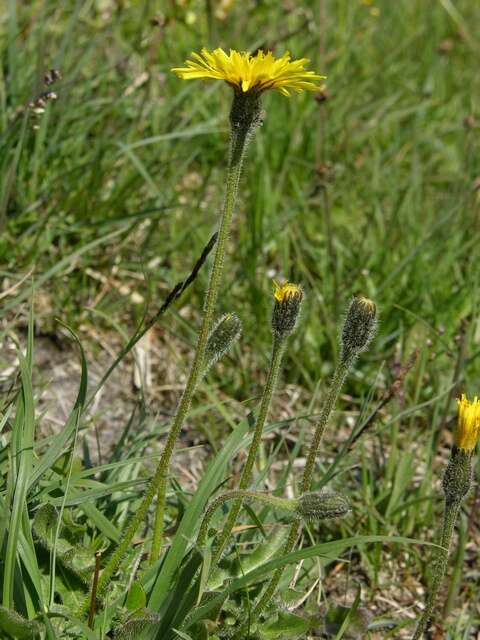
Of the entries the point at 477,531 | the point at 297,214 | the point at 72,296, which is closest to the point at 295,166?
the point at 297,214

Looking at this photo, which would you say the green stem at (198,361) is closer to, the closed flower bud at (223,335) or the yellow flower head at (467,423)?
the closed flower bud at (223,335)

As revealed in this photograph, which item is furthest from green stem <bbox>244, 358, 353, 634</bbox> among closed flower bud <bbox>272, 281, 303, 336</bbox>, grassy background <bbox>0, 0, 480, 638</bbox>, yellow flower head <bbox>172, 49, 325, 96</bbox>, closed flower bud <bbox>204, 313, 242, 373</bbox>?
yellow flower head <bbox>172, 49, 325, 96</bbox>

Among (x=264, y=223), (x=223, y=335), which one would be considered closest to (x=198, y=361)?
(x=223, y=335)

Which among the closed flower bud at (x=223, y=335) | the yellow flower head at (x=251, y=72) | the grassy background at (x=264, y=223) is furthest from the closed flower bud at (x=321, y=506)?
the yellow flower head at (x=251, y=72)

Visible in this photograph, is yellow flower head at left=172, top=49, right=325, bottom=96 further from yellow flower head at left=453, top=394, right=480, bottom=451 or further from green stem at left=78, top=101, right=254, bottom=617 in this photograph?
yellow flower head at left=453, top=394, right=480, bottom=451

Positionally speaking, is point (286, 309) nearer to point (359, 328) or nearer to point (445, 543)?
point (359, 328)
